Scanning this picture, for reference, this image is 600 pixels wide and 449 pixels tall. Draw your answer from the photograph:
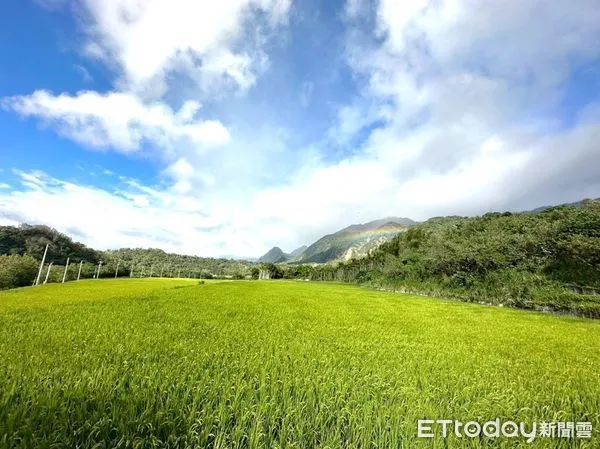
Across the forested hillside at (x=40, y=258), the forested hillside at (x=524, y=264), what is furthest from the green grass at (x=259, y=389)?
the forested hillside at (x=40, y=258)

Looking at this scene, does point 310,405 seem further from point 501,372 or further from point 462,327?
point 462,327

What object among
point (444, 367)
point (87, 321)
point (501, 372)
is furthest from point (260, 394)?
point (87, 321)

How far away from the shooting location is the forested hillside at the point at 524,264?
96.4ft

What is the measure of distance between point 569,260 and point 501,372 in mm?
34337

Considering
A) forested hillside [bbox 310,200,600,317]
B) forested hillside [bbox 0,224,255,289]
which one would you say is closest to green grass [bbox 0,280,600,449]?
forested hillside [bbox 310,200,600,317]

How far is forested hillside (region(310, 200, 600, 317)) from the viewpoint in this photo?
29391 mm

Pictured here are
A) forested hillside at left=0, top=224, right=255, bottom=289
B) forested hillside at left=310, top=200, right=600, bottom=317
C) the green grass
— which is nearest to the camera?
the green grass

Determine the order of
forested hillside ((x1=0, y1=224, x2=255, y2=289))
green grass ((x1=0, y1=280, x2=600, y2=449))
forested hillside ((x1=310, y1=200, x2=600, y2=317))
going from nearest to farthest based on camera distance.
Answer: green grass ((x1=0, y1=280, x2=600, y2=449)) → forested hillside ((x1=310, y1=200, x2=600, y2=317)) → forested hillside ((x1=0, y1=224, x2=255, y2=289))

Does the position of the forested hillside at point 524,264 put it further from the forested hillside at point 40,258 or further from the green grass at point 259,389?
the forested hillside at point 40,258

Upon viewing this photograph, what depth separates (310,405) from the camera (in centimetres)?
419

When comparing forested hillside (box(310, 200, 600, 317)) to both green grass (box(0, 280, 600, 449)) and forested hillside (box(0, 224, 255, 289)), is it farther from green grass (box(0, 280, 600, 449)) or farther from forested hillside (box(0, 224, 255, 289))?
forested hillside (box(0, 224, 255, 289))

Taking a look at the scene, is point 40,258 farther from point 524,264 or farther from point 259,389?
point 524,264

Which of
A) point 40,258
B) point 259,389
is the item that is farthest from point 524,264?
point 40,258

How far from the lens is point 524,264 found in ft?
118
